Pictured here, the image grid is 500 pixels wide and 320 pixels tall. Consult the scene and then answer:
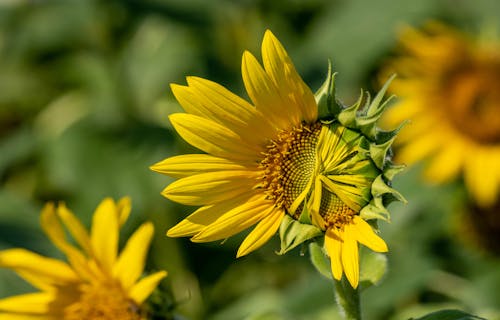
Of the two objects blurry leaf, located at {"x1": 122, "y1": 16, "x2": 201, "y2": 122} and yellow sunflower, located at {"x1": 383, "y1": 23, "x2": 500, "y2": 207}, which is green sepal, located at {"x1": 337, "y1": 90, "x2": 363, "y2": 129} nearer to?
yellow sunflower, located at {"x1": 383, "y1": 23, "x2": 500, "y2": 207}

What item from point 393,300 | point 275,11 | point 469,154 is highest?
point 275,11

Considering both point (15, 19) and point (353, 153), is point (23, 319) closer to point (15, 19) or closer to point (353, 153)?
point (353, 153)

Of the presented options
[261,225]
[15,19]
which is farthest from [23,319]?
[15,19]

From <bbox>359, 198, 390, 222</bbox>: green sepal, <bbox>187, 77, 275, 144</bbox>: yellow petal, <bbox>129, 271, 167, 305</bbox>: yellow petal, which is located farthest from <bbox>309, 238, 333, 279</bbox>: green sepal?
<bbox>129, 271, 167, 305</bbox>: yellow petal

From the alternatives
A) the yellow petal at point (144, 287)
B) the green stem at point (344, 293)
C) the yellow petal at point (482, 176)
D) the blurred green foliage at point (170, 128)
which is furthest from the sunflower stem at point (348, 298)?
the yellow petal at point (482, 176)

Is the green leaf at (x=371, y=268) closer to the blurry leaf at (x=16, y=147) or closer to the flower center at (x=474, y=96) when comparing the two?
Answer: the flower center at (x=474, y=96)

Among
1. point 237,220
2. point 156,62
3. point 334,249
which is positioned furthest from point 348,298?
point 156,62
